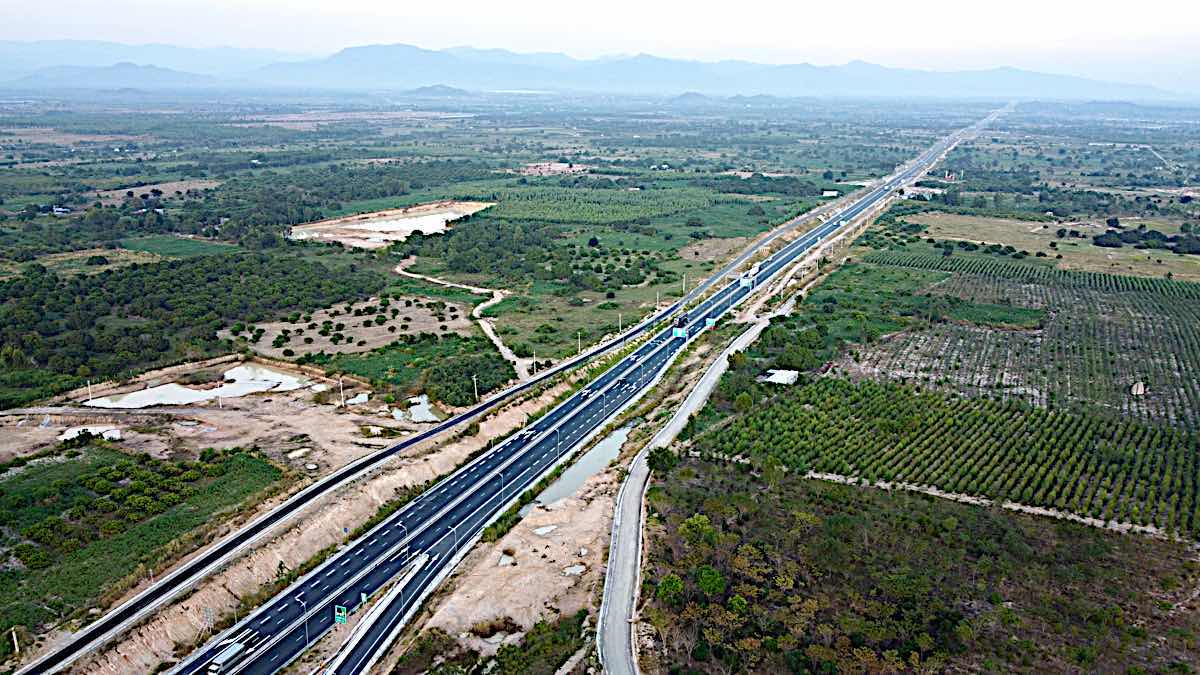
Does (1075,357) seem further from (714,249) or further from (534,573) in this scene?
(714,249)

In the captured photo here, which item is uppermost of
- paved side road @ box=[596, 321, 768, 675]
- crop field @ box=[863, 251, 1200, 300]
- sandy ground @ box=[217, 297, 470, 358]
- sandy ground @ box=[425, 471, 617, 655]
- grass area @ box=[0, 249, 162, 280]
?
grass area @ box=[0, 249, 162, 280]

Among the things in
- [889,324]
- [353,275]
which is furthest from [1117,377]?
[353,275]

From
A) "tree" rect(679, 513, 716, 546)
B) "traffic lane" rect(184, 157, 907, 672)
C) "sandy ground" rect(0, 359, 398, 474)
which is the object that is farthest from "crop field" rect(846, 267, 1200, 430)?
"sandy ground" rect(0, 359, 398, 474)

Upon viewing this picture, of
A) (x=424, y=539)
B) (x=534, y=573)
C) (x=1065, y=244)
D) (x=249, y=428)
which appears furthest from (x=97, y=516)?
(x=1065, y=244)

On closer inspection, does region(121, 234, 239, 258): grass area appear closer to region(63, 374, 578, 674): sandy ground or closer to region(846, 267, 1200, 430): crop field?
region(63, 374, 578, 674): sandy ground

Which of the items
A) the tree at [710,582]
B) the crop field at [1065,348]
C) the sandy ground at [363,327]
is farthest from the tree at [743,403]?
the sandy ground at [363,327]
